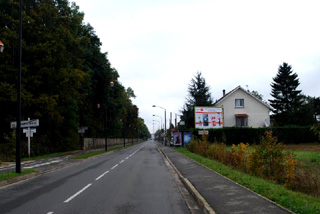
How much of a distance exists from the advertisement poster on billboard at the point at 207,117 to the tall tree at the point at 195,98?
1217 centimetres

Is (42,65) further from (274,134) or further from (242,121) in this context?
(242,121)

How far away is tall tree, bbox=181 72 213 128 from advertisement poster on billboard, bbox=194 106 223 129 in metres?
12.2

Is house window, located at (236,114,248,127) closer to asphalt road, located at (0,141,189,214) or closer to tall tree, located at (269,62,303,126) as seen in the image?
tall tree, located at (269,62,303,126)

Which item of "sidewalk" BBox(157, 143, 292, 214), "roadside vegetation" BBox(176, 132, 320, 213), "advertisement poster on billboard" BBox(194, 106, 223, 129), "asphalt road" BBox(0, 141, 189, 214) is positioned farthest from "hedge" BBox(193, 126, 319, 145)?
"sidewalk" BBox(157, 143, 292, 214)

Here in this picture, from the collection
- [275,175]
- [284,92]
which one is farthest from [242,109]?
[275,175]

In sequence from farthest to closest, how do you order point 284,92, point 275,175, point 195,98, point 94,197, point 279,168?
1. point 284,92
2. point 195,98
3. point 275,175
4. point 279,168
5. point 94,197

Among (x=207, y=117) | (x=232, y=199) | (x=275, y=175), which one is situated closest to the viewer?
(x=232, y=199)

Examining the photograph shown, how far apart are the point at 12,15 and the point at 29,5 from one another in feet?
9.06

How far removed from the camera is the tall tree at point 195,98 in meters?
49.1

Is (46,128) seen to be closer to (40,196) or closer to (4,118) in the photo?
(4,118)

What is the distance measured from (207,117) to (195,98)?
1517 centimetres

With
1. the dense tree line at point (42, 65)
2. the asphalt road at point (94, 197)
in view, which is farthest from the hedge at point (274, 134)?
the asphalt road at point (94, 197)

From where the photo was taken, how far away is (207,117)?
35.9m

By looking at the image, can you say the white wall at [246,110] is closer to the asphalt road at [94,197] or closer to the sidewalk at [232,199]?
the asphalt road at [94,197]
